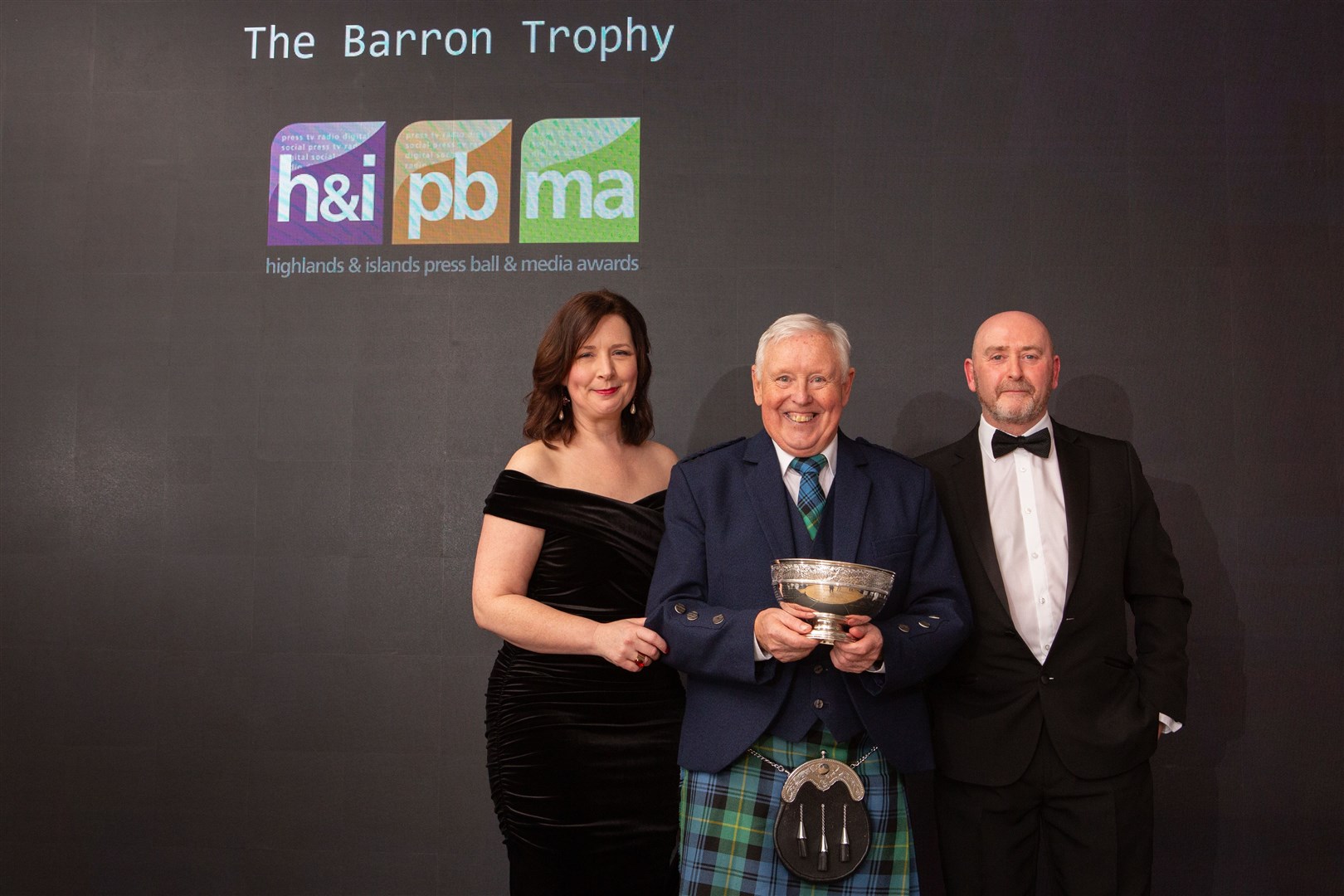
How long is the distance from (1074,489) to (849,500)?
2.36 feet

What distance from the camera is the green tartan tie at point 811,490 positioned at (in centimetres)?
230

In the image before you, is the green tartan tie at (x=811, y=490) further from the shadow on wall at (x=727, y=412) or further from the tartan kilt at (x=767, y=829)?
the shadow on wall at (x=727, y=412)

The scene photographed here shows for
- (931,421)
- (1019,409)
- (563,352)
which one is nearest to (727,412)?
(931,421)

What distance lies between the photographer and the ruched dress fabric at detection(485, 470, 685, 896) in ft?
8.96

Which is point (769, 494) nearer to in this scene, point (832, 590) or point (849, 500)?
point (849, 500)

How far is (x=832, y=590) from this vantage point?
1982mm

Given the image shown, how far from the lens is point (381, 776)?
12.3ft

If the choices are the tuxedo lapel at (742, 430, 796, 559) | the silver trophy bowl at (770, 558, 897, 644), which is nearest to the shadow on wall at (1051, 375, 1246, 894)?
the tuxedo lapel at (742, 430, 796, 559)

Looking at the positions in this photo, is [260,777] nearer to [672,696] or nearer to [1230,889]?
[672,696]

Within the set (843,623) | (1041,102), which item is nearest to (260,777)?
(843,623)

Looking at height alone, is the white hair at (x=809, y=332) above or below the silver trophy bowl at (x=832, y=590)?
above

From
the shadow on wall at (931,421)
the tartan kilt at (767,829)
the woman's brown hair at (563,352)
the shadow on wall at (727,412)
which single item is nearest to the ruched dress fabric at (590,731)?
the woman's brown hair at (563,352)

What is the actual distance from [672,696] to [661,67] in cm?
234

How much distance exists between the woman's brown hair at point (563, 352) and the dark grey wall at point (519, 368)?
0.94m
